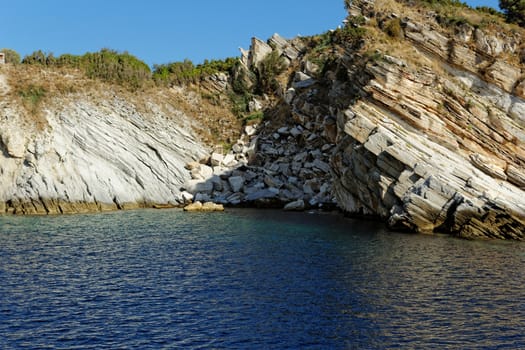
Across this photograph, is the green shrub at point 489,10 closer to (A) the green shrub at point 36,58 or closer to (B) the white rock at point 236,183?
(B) the white rock at point 236,183

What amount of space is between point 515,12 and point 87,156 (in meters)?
51.5

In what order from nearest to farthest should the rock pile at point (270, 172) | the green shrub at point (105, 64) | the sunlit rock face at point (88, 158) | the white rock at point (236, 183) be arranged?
the sunlit rock face at point (88, 158) < the rock pile at point (270, 172) < the white rock at point (236, 183) < the green shrub at point (105, 64)

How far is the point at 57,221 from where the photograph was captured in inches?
1937

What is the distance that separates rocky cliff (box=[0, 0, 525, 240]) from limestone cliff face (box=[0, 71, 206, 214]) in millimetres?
152

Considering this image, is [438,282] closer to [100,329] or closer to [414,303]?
[414,303]

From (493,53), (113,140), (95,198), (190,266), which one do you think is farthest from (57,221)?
(493,53)

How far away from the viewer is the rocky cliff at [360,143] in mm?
43625

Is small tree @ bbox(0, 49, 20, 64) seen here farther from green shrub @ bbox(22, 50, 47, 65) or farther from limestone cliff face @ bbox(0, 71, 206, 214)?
limestone cliff face @ bbox(0, 71, 206, 214)

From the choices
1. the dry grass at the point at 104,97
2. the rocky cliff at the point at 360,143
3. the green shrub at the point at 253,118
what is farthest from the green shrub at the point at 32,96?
the green shrub at the point at 253,118

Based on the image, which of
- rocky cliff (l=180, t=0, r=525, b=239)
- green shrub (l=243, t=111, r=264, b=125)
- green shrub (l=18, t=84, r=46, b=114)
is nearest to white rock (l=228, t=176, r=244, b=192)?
rocky cliff (l=180, t=0, r=525, b=239)

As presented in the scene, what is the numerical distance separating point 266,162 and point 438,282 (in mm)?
45843

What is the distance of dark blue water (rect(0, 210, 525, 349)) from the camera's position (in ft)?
62.6

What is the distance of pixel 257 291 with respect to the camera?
2505 centimetres

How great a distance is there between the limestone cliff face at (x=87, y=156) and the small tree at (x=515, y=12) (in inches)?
1661
